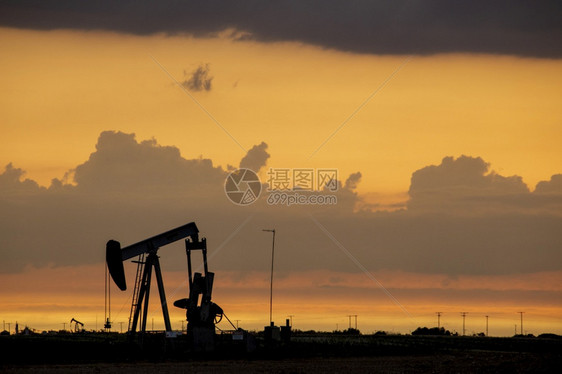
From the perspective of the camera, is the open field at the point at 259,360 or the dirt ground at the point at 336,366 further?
the open field at the point at 259,360

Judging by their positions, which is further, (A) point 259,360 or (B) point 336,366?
(A) point 259,360

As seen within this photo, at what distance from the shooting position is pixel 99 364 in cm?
4612

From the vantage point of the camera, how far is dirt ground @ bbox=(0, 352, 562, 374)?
4238cm

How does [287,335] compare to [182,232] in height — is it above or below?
below

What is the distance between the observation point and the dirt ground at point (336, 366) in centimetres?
4238

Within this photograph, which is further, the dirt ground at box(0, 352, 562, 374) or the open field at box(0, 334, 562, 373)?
the open field at box(0, 334, 562, 373)

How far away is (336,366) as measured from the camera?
150 ft

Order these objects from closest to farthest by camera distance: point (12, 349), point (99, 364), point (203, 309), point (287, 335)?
point (99, 364), point (12, 349), point (203, 309), point (287, 335)

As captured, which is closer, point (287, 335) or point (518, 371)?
point (518, 371)

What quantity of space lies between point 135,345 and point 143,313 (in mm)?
2101

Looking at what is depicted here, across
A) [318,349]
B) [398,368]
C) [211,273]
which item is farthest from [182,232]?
A: [398,368]

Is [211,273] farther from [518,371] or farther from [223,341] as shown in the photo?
[518,371]

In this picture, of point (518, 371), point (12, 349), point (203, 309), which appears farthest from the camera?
point (203, 309)

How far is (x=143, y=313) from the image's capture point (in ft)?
188
